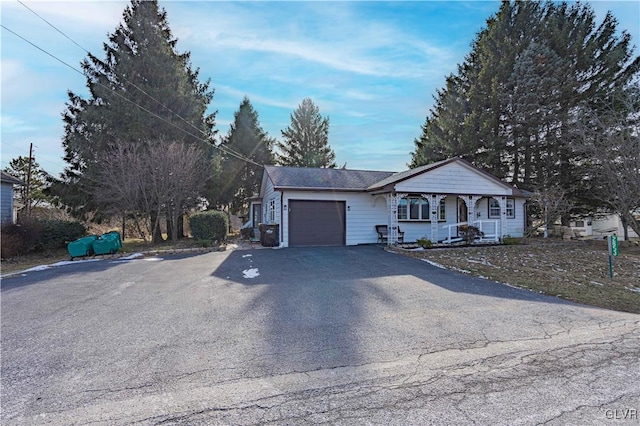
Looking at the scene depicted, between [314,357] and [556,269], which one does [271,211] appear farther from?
[314,357]

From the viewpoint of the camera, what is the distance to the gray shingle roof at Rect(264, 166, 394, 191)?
47.7 feet

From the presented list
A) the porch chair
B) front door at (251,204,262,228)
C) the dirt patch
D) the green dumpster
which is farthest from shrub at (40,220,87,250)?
the dirt patch

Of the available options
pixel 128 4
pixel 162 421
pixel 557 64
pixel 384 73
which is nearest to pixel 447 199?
pixel 384 73

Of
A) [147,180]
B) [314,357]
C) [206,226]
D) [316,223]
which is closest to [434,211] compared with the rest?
[316,223]

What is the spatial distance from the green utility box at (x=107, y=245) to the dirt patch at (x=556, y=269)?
35.7 ft

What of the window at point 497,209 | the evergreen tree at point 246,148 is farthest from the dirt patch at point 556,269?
the evergreen tree at point 246,148

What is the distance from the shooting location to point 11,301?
5938 mm

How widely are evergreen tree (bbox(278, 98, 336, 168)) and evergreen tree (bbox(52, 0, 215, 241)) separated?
14.2 m

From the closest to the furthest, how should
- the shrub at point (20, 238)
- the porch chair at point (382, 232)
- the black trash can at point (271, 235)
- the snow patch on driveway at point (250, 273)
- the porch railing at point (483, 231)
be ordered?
the snow patch on driveway at point (250, 273), the shrub at point (20, 238), the black trash can at point (271, 235), the porch railing at point (483, 231), the porch chair at point (382, 232)

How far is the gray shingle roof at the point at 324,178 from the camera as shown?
14539 mm

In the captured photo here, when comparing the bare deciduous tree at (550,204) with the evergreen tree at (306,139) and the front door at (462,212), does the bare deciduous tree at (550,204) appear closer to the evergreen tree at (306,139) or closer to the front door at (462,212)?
the front door at (462,212)

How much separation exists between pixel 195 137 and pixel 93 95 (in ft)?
20.2

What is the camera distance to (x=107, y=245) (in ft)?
39.3

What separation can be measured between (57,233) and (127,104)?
26.9 ft
